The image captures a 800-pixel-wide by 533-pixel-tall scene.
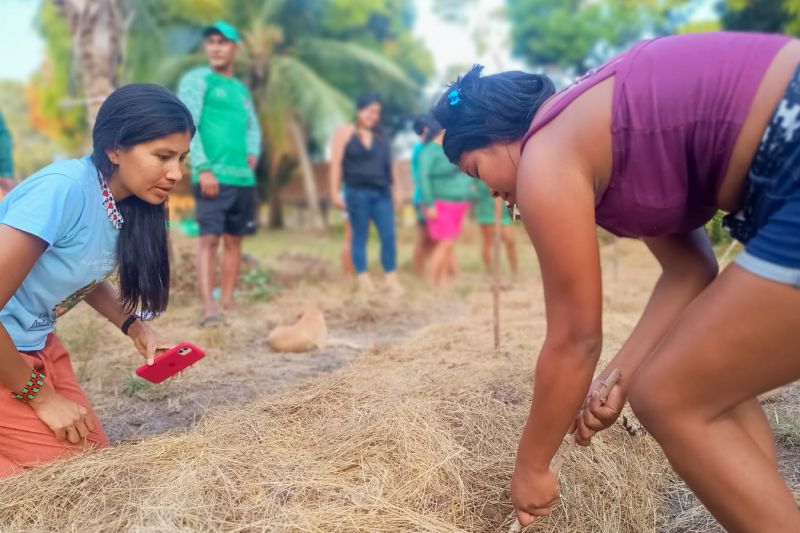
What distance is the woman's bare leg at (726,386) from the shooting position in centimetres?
134

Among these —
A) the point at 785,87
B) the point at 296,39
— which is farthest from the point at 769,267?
the point at 296,39

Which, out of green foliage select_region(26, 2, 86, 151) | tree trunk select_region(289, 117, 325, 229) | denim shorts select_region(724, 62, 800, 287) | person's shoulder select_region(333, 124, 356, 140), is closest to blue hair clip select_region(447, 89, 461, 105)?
denim shorts select_region(724, 62, 800, 287)

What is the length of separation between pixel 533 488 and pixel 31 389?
157 cm

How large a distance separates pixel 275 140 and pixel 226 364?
1510cm

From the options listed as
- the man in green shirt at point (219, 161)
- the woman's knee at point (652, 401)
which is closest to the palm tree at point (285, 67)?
the man in green shirt at point (219, 161)

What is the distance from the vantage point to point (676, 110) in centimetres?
138

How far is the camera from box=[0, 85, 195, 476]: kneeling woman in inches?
82.7

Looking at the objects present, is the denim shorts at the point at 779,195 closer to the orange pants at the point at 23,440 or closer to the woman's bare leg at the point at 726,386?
the woman's bare leg at the point at 726,386

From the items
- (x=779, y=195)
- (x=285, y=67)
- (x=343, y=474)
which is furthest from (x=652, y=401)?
(x=285, y=67)

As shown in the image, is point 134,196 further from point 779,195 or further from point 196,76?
point 196,76

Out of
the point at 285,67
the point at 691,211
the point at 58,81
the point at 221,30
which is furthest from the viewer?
the point at 58,81

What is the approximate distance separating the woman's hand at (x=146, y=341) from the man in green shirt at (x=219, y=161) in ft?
7.10

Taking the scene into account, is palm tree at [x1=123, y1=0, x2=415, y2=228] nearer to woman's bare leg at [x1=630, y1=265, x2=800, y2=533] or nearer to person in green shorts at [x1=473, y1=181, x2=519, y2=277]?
person in green shorts at [x1=473, y1=181, x2=519, y2=277]

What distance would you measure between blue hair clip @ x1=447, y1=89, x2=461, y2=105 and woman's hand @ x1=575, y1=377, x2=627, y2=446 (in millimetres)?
852
